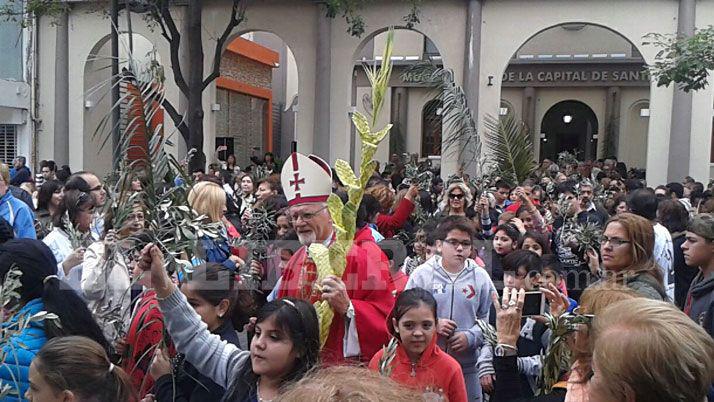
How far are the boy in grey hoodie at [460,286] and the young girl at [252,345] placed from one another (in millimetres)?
1855

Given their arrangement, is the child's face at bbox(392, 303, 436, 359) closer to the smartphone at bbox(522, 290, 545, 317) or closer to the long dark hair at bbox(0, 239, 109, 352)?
the smartphone at bbox(522, 290, 545, 317)

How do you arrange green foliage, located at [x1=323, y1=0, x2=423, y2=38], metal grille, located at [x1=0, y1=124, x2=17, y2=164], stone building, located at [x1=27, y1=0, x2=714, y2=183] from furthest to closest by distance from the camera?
metal grille, located at [x1=0, y1=124, x2=17, y2=164]
stone building, located at [x1=27, y1=0, x2=714, y2=183]
green foliage, located at [x1=323, y1=0, x2=423, y2=38]

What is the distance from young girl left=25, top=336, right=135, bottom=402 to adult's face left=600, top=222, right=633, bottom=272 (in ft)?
9.58

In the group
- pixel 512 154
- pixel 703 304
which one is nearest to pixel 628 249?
pixel 703 304

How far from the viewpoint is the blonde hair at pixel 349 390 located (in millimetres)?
1479

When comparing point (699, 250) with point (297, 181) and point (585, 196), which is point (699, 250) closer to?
point (297, 181)

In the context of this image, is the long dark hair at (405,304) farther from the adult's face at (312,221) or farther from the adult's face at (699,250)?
the adult's face at (699,250)

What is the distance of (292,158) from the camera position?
386 cm

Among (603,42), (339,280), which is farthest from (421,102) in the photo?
(339,280)

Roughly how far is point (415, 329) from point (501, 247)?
114 inches

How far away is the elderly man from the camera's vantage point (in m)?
3.56

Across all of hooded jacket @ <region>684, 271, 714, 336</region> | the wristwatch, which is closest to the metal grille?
hooded jacket @ <region>684, 271, 714, 336</region>

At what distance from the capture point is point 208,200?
17.1 ft

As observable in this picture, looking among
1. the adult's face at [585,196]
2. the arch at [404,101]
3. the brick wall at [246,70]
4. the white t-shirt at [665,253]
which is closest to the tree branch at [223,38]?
the brick wall at [246,70]
